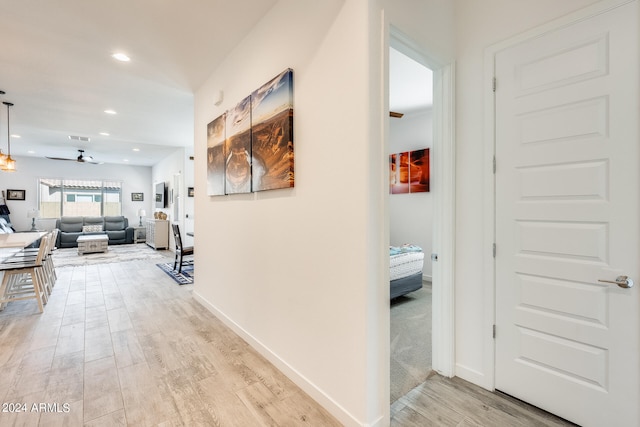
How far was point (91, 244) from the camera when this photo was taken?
24.9 ft

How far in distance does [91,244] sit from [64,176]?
3.47m

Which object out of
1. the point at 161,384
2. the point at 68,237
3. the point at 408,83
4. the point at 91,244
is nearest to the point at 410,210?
the point at 408,83

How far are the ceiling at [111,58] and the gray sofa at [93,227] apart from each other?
425 cm

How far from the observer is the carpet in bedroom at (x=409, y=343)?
2.08 m

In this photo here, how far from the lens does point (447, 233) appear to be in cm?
210

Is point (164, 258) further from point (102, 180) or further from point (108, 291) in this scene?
point (102, 180)

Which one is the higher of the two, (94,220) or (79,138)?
(79,138)

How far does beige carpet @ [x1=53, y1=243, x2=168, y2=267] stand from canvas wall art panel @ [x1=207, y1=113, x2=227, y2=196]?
15.7 ft

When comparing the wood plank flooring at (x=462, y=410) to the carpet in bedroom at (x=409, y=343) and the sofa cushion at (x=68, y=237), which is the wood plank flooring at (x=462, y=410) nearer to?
the carpet in bedroom at (x=409, y=343)

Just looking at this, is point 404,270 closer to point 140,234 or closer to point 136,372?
point 136,372

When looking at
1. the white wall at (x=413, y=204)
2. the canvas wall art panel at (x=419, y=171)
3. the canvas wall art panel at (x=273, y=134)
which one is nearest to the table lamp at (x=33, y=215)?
the canvas wall art panel at (x=273, y=134)

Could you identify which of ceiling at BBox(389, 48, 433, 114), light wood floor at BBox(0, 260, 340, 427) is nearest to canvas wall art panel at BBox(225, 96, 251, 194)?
light wood floor at BBox(0, 260, 340, 427)

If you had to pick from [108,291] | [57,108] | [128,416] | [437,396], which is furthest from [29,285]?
[437,396]

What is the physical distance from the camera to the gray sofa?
860 cm
